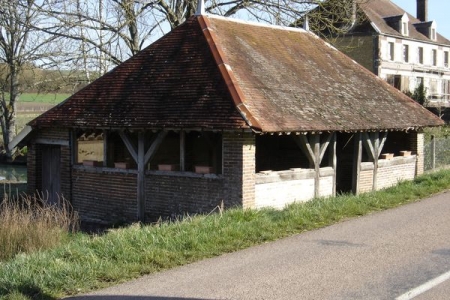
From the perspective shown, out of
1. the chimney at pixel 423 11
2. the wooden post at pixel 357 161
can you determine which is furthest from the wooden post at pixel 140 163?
the chimney at pixel 423 11

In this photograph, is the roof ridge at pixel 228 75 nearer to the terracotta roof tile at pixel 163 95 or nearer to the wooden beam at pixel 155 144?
the terracotta roof tile at pixel 163 95

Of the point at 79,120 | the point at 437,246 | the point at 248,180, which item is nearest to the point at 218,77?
the point at 248,180

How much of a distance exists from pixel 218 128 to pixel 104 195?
4.26m

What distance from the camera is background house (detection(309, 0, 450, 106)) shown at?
1738 inches

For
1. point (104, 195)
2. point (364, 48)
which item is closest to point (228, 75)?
point (104, 195)

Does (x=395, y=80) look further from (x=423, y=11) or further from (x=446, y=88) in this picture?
(x=423, y=11)

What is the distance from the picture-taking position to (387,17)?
46.8m

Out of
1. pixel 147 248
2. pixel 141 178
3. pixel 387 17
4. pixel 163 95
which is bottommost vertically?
pixel 147 248

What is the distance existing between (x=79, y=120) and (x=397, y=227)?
27.2 feet

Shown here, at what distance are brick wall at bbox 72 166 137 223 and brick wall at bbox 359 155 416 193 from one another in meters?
5.99

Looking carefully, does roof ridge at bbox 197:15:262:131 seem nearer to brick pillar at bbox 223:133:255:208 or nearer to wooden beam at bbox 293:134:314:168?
brick pillar at bbox 223:133:255:208

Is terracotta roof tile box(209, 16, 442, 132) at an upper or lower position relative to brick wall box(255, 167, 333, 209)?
upper

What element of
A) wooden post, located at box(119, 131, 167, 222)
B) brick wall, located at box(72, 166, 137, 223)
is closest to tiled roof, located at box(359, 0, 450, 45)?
brick wall, located at box(72, 166, 137, 223)

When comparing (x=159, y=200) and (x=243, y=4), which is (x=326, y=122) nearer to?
(x=159, y=200)
